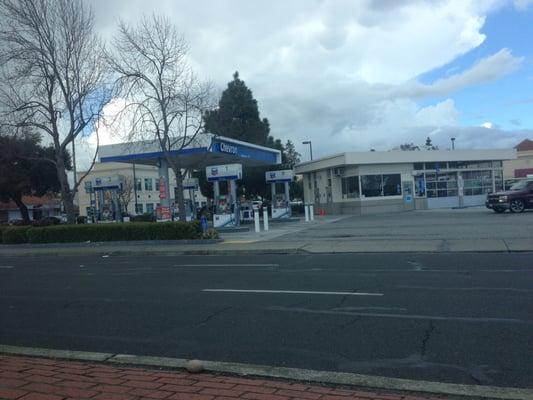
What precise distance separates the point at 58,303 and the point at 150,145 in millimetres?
20206

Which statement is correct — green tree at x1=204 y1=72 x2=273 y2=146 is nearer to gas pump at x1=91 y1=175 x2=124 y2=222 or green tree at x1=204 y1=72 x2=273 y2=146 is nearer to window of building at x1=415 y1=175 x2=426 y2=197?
gas pump at x1=91 y1=175 x2=124 y2=222

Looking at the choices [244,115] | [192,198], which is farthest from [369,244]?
[244,115]

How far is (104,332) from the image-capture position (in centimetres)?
765

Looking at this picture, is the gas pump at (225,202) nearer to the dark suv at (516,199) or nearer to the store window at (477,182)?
the dark suv at (516,199)

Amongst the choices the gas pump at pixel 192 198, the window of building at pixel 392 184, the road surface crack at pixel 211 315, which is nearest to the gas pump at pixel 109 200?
the gas pump at pixel 192 198

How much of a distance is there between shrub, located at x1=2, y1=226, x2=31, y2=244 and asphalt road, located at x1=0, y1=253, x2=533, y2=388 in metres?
15.6

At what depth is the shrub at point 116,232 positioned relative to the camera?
23812 millimetres

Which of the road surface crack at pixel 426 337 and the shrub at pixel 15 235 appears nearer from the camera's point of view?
the road surface crack at pixel 426 337

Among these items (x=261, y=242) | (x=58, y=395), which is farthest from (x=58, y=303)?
(x=261, y=242)

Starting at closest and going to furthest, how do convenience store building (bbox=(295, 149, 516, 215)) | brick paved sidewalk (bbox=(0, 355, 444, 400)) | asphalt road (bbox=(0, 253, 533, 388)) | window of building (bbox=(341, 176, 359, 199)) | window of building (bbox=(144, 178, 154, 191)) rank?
brick paved sidewalk (bbox=(0, 355, 444, 400)) < asphalt road (bbox=(0, 253, 533, 388)) < convenience store building (bbox=(295, 149, 516, 215)) < window of building (bbox=(341, 176, 359, 199)) < window of building (bbox=(144, 178, 154, 191))

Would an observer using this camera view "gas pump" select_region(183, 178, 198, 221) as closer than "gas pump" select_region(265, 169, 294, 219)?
No

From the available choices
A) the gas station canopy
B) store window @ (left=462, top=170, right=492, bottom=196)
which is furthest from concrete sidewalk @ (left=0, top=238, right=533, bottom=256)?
store window @ (left=462, top=170, right=492, bottom=196)

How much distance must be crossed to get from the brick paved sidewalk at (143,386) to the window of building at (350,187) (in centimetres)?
3784

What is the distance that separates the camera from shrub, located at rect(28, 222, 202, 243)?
23.8 m
